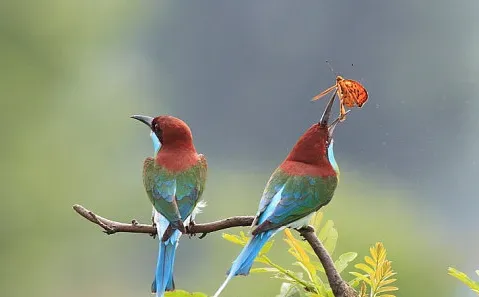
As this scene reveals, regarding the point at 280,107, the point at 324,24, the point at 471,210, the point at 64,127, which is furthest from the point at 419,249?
the point at 64,127

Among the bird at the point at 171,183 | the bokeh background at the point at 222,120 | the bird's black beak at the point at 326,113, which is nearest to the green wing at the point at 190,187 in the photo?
the bird at the point at 171,183

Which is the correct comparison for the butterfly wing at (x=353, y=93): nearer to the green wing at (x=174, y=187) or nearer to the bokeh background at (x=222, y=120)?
the green wing at (x=174, y=187)

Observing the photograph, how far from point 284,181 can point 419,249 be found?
4.68 metres

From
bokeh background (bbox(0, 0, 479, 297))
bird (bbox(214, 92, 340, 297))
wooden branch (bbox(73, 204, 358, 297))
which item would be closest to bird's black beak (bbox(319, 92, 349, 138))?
bird (bbox(214, 92, 340, 297))

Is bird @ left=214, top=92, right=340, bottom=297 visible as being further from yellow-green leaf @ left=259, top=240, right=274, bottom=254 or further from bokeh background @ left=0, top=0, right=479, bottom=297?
bokeh background @ left=0, top=0, right=479, bottom=297

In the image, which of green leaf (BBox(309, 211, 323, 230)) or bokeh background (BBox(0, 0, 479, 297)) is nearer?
green leaf (BBox(309, 211, 323, 230))

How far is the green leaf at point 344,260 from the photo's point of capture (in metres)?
0.65

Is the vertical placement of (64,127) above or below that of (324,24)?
below

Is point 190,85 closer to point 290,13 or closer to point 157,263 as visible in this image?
point 290,13

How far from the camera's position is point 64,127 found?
7398 mm

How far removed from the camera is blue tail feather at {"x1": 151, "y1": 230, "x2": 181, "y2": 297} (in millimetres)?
629

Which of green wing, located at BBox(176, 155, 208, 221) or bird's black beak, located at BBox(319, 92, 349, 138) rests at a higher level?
bird's black beak, located at BBox(319, 92, 349, 138)

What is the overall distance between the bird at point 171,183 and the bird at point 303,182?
0.06m

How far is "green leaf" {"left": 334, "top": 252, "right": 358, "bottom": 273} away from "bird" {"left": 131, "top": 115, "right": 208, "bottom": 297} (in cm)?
12
